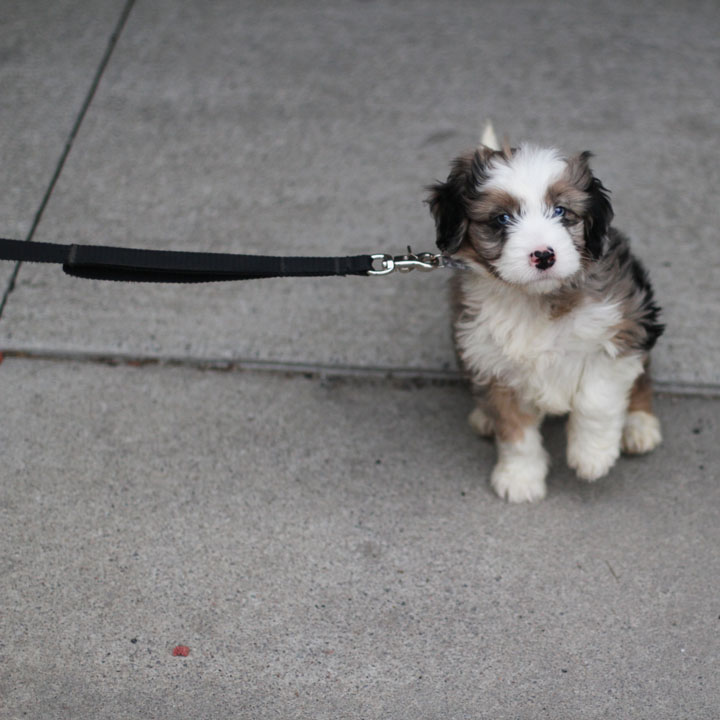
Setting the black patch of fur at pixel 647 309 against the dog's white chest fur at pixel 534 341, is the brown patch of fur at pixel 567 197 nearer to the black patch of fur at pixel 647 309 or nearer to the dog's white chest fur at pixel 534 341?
the dog's white chest fur at pixel 534 341

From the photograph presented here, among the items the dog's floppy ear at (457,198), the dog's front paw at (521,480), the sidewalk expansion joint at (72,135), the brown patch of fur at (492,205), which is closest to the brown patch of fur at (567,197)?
the brown patch of fur at (492,205)

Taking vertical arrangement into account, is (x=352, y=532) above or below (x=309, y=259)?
below

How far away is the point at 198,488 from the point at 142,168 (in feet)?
6.47

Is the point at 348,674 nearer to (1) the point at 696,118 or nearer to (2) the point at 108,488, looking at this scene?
(2) the point at 108,488

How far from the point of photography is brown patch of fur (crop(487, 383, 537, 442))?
331 centimetres

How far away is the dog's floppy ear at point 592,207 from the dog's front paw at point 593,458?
73 cm

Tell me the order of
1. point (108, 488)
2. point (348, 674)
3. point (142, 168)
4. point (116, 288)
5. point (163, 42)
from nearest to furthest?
point (348, 674), point (108, 488), point (116, 288), point (142, 168), point (163, 42)

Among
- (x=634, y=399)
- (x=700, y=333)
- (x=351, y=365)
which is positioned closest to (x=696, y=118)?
(x=700, y=333)

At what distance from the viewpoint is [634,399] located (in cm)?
362

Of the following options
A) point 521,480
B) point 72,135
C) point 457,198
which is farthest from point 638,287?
point 72,135

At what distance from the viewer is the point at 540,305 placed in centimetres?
309

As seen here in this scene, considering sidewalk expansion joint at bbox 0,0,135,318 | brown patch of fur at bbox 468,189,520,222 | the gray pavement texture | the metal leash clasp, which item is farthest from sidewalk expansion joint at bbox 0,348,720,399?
brown patch of fur at bbox 468,189,520,222

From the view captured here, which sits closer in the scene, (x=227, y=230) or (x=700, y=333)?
(x=700, y=333)

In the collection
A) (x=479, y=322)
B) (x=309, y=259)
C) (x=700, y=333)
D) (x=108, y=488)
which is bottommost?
(x=108, y=488)
